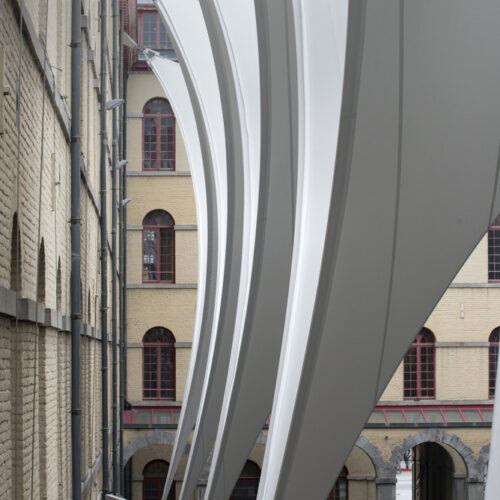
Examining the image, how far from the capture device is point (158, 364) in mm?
30719

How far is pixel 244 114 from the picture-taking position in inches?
468

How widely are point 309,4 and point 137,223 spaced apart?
23.4 m

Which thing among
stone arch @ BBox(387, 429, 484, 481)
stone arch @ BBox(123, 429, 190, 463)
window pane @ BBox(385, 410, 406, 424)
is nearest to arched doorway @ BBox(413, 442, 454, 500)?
stone arch @ BBox(387, 429, 484, 481)

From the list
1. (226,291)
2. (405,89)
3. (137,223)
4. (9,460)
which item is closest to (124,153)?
(137,223)

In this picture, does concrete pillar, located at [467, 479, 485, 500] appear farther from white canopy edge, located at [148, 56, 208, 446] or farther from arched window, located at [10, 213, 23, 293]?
arched window, located at [10, 213, 23, 293]

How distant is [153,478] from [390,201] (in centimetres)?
2512

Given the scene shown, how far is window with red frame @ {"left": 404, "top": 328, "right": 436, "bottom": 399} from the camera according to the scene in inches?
1214

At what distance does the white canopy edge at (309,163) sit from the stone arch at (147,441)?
21775 mm

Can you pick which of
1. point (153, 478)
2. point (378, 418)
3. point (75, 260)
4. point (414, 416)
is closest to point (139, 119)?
point (153, 478)

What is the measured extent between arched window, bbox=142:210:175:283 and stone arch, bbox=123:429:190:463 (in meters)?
4.82

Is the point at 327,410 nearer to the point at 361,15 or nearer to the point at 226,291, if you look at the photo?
the point at 361,15

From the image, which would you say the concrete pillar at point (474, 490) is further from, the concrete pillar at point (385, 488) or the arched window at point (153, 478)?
the arched window at point (153, 478)

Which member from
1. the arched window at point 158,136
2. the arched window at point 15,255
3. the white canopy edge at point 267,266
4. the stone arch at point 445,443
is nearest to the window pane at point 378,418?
the stone arch at point 445,443

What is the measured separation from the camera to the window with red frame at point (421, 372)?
101 feet
